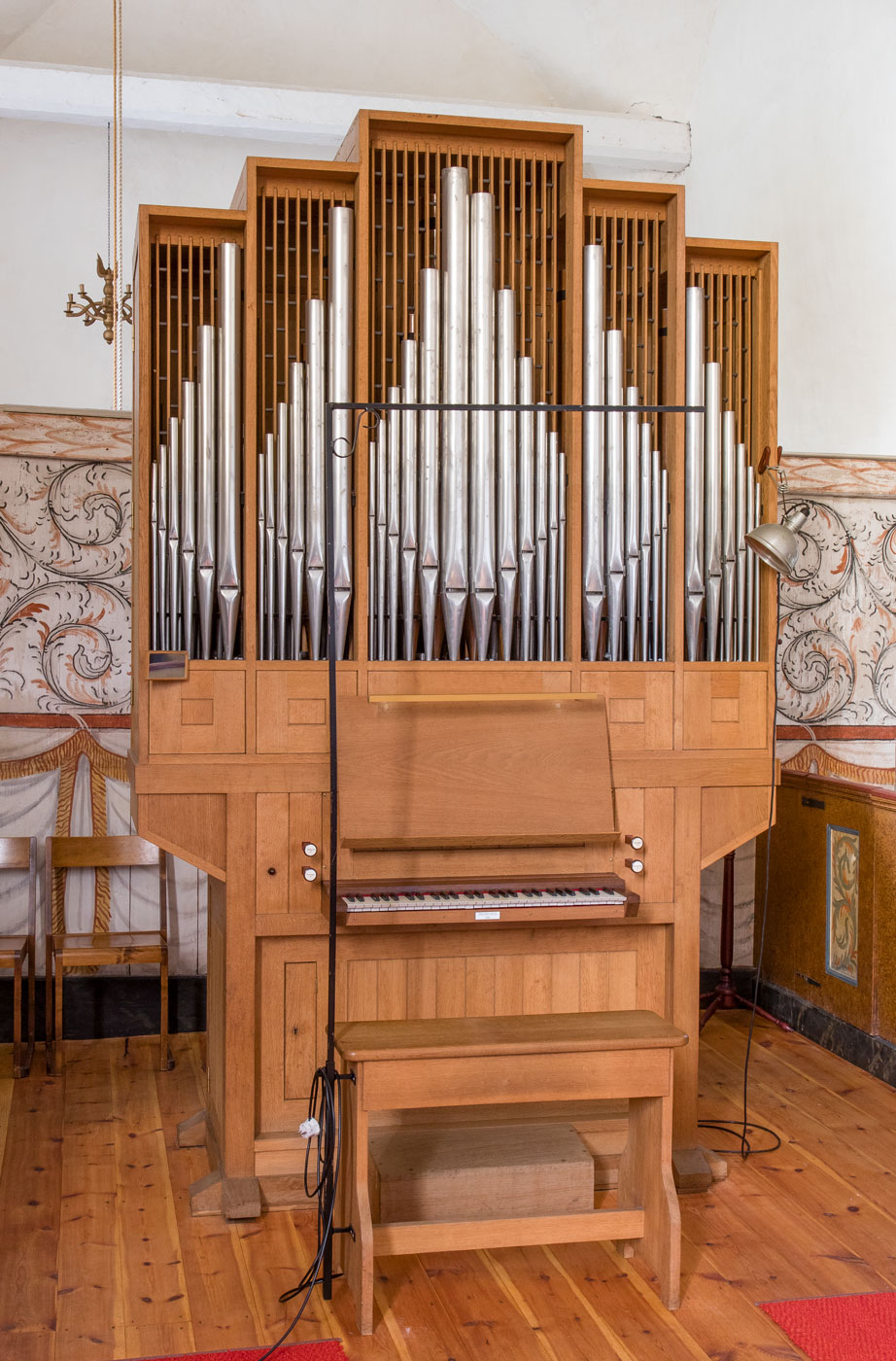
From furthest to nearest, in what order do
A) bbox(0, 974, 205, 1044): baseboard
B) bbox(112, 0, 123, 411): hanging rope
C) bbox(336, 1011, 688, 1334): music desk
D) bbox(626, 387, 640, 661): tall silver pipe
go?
bbox(112, 0, 123, 411): hanging rope, bbox(0, 974, 205, 1044): baseboard, bbox(626, 387, 640, 661): tall silver pipe, bbox(336, 1011, 688, 1334): music desk

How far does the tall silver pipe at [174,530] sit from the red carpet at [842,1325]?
260cm

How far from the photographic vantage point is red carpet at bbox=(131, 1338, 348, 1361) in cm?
306

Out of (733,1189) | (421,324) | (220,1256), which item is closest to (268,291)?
(421,324)

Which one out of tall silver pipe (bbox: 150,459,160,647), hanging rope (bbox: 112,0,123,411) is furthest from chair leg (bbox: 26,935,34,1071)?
hanging rope (bbox: 112,0,123,411)

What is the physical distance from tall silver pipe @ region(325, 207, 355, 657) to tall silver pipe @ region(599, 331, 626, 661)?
2.82 feet

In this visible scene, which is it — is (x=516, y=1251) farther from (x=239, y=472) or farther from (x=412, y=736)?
(x=239, y=472)

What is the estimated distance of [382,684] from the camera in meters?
4.07

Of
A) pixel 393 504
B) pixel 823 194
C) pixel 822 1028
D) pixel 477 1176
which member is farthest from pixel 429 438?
pixel 823 194

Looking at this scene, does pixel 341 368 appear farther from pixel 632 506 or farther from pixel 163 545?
pixel 632 506

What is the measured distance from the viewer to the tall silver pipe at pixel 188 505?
3.97 m

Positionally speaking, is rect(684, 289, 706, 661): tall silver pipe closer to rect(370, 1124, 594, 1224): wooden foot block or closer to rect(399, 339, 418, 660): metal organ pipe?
rect(399, 339, 418, 660): metal organ pipe

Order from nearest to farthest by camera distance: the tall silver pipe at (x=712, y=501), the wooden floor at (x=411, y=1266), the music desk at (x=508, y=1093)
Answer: the wooden floor at (x=411, y=1266), the music desk at (x=508, y=1093), the tall silver pipe at (x=712, y=501)

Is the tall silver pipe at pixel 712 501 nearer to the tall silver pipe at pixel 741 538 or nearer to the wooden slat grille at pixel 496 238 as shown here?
the tall silver pipe at pixel 741 538

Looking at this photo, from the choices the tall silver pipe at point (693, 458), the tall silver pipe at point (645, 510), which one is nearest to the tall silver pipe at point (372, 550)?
the tall silver pipe at point (645, 510)
